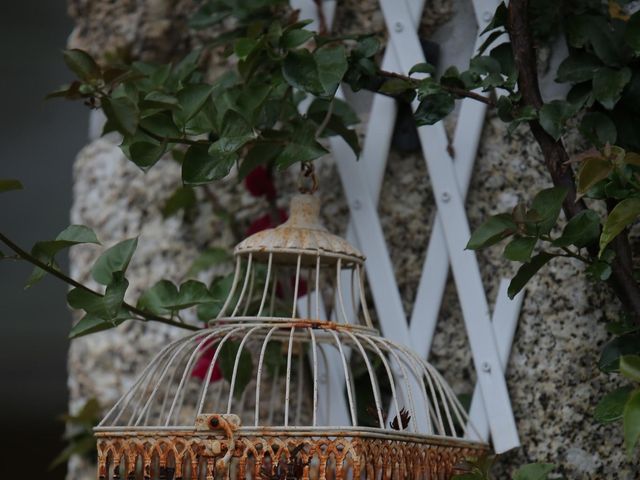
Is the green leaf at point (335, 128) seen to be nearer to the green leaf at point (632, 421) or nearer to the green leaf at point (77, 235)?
the green leaf at point (77, 235)

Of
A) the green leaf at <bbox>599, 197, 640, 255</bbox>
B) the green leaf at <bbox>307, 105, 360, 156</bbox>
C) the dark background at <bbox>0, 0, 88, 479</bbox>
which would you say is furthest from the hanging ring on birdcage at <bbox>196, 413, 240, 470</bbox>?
the dark background at <bbox>0, 0, 88, 479</bbox>

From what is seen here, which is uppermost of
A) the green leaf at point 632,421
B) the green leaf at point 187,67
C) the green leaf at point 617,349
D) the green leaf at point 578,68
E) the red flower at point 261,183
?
the green leaf at point 187,67

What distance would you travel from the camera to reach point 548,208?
138cm

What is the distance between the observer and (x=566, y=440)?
1.53 meters

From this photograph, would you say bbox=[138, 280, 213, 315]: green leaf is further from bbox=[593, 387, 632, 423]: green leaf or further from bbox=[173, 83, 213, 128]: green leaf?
bbox=[593, 387, 632, 423]: green leaf

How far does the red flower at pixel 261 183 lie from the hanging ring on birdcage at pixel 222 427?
67 centimetres

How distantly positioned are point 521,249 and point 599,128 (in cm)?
25

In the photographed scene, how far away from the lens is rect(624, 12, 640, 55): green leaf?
1.40 meters

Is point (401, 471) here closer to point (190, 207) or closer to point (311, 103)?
point (311, 103)

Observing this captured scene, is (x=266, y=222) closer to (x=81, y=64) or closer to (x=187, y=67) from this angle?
(x=187, y=67)

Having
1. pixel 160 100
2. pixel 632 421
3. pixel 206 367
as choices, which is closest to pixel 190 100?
pixel 160 100

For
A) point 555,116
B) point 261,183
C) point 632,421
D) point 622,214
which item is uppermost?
point 261,183

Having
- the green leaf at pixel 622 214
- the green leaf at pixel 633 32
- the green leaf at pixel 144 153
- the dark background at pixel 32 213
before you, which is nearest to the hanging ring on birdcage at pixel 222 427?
the green leaf at pixel 144 153

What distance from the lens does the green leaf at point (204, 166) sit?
144 cm
